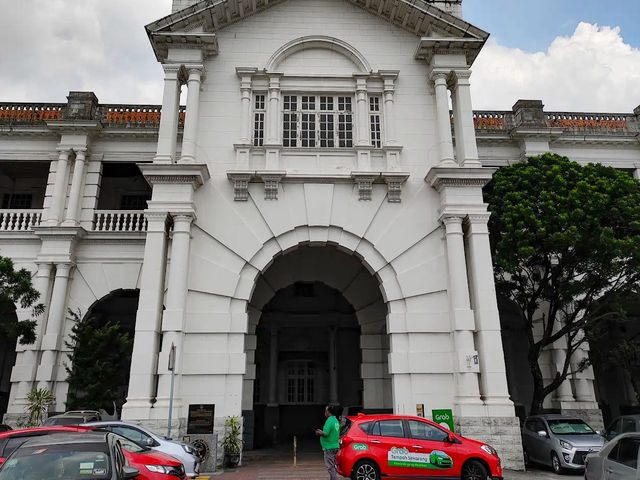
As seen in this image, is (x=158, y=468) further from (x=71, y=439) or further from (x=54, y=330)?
(x=54, y=330)

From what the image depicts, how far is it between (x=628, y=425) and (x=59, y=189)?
22337 mm

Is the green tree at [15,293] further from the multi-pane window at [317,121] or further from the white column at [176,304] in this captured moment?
the multi-pane window at [317,121]

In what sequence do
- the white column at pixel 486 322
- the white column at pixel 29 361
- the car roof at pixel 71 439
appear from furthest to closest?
the white column at pixel 29 361, the white column at pixel 486 322, the car roof at pixel 71 439

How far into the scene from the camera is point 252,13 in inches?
742

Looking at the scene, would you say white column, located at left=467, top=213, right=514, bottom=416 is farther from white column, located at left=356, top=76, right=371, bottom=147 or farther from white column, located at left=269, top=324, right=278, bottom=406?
white column, located at left=269, top=324, right=278, bottom=406

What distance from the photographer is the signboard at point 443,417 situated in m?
14.3

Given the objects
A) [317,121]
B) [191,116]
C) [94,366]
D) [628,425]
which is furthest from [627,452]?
[94,366]

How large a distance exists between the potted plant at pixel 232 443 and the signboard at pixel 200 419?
0.63 meters

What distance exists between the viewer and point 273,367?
2397 centimetres

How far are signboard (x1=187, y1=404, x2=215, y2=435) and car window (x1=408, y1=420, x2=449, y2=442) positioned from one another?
6061 mm

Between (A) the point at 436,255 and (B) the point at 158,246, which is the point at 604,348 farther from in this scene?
(B) the point at 158,246

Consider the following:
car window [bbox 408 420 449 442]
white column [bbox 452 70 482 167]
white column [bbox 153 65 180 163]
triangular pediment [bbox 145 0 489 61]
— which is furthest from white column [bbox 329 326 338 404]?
triangular pediment [bbox 145 0 489 61]

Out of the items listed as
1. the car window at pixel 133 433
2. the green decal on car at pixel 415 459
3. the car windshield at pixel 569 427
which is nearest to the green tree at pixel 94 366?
the car window at pixel 133 433

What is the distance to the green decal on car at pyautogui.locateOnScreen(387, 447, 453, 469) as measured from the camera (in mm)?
10984
